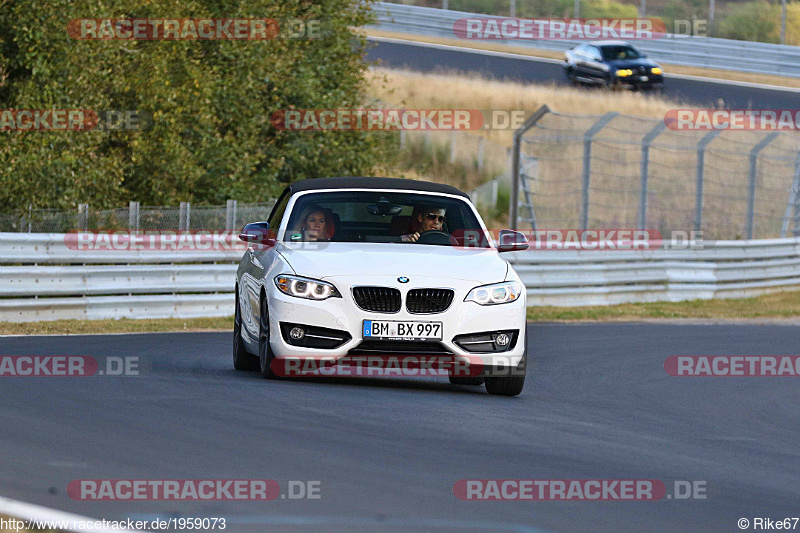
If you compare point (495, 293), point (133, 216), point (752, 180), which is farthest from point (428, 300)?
point (752, 180)

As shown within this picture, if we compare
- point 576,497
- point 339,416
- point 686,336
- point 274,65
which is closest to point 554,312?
point 686,336

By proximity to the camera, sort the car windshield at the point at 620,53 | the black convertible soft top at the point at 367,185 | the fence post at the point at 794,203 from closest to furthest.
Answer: the black convertible soft top at the point at 367,185, the fence post at the point at 794,203, the car windshield at the point at 620,53

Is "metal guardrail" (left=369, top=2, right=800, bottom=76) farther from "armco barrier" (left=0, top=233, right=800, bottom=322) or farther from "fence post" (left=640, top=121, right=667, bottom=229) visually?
"armco barrier" (left=0, top=233, right=800, bottom=322)

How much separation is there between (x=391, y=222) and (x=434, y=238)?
1.26ft

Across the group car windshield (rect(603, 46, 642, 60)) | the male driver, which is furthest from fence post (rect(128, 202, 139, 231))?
car windshield (rect(603, 46, 642, 60))

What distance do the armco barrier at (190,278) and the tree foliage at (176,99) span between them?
548 cm

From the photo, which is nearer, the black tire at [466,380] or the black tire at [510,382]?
the black tire at [510,382]

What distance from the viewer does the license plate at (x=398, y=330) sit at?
31.0 feet

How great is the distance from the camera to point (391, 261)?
970 cm

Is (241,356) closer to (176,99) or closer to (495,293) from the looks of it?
(495,293)

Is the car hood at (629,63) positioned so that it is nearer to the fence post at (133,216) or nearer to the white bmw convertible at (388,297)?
the fence post at (133,216)

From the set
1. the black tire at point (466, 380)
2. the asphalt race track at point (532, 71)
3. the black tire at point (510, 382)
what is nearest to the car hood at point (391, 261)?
the black tire at point (510, 382)

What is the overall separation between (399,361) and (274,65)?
19.9 meters

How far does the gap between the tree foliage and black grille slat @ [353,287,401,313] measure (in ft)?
45.6
